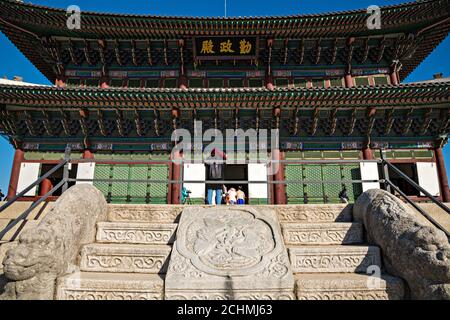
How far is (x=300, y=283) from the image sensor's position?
325 centimetres

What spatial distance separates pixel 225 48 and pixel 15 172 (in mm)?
11634

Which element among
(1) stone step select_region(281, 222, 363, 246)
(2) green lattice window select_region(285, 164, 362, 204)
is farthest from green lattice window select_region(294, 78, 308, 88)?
(1) stone step select_region(281, 222, 363, 246)

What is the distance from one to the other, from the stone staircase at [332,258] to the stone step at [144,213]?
2.09 m

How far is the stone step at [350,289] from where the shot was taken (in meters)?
3.22

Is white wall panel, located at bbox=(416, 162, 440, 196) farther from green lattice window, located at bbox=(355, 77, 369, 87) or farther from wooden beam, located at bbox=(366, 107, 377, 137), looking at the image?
green lattice window, located at bbox=(355, 77, 369, 87)

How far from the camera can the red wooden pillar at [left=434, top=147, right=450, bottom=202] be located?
1225 cm

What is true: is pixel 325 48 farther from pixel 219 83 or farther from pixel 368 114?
pixel 219 83

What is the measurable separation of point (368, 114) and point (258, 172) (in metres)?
5.61

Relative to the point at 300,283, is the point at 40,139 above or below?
above

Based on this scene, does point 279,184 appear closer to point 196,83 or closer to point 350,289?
point 196,83

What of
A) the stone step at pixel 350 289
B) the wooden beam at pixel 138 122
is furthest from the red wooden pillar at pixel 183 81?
the stone step at pixel 350 289

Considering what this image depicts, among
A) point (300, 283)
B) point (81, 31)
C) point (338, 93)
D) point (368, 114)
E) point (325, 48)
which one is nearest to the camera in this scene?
point (300, 283)
